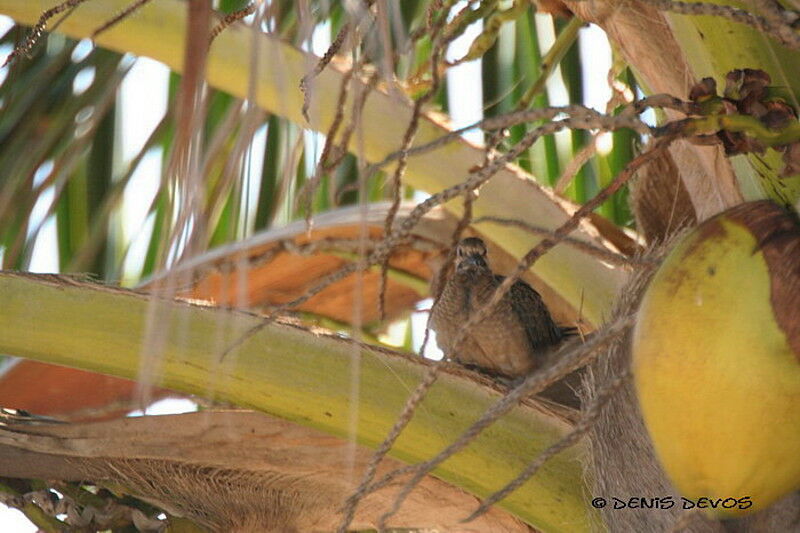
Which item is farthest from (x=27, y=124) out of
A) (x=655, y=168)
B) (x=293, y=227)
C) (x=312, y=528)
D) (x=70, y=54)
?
(x=655, y=168)

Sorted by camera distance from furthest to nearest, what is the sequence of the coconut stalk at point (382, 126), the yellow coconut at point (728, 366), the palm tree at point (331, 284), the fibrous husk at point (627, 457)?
the coconut stalk at point (382, 126)
the fibrous husk at point (627, 457)
the palm tree at point (331, 284)
the yellow coconut at point (728, 366)

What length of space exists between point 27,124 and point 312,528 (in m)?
0.83

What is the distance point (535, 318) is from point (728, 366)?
228 centimetres

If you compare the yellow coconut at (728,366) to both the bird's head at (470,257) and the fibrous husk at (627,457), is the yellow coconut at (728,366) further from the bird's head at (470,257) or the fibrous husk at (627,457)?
the bird's head at (470,257)

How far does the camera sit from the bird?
2.98 m

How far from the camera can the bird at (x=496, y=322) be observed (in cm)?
298

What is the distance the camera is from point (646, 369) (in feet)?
2.48

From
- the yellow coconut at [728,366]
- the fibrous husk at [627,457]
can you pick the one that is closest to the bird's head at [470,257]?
the fibrous husk at [627,457]

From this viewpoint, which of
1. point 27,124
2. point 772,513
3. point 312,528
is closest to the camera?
point 772,513

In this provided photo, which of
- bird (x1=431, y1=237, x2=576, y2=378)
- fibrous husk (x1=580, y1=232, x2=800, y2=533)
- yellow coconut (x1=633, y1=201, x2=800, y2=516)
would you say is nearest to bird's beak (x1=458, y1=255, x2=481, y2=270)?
bird (x1=431, y1=237, x2=576, y2=378)

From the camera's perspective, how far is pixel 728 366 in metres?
0.72

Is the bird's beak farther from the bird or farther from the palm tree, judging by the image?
the palm tree

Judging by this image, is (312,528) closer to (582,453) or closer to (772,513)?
(582,453)

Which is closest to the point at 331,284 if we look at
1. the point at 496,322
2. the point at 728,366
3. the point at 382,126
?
the point at 728,366
